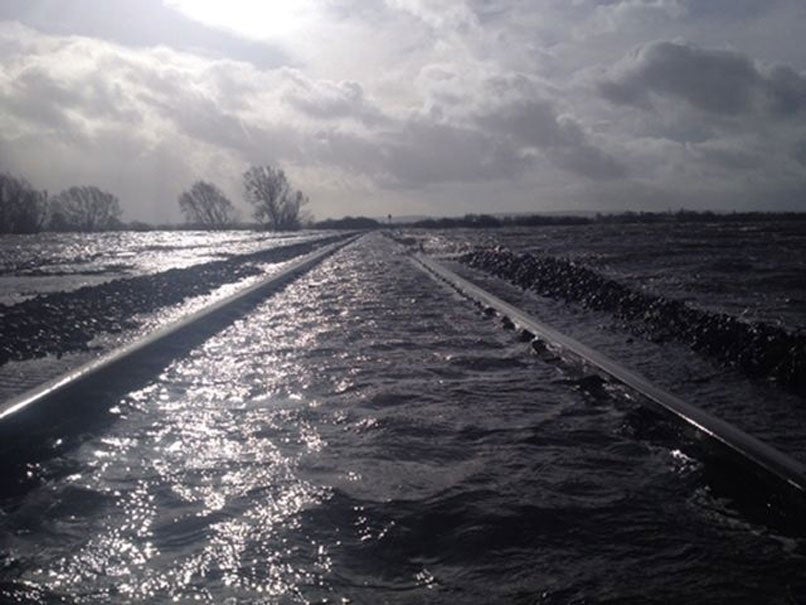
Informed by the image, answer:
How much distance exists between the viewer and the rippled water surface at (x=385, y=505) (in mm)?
2930

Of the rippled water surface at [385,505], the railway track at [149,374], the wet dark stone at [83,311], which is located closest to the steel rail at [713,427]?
the railway track at [149,374]

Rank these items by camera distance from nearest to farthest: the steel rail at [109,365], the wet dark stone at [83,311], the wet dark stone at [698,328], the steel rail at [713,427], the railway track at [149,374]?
the steel rail at [713,427], the railway track at [149,374], the steel rail at [109,365], the wet dark stone at [698,328], the wet dark stone at [83,311]

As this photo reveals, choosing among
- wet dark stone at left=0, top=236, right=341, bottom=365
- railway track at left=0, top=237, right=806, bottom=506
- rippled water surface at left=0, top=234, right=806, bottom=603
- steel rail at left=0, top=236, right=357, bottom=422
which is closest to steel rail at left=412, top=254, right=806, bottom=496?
railway track at left=0, top=237, right=806, bottom=506

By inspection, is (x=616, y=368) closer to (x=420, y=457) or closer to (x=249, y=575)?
(x=420, y=457)

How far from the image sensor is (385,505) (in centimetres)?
378

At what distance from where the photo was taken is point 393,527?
11.5ft

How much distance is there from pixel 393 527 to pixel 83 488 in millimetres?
1645

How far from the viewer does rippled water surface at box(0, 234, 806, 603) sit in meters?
2.93

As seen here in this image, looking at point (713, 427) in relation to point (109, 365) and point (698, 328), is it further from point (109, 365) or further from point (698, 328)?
point (698, 328)

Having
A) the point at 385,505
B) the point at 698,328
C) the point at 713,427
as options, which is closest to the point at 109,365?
the point at 385,505

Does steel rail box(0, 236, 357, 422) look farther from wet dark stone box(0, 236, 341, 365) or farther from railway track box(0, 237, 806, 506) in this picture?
wet dark stone box(0, 236, 341, 365)

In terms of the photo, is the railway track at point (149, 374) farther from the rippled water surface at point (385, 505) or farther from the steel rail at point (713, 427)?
the rippled water surface at point (385, 505)

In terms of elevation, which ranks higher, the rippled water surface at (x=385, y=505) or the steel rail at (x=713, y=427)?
the steel rail at (x=713, y=427)

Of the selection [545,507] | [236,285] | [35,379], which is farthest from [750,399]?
[236,285]
